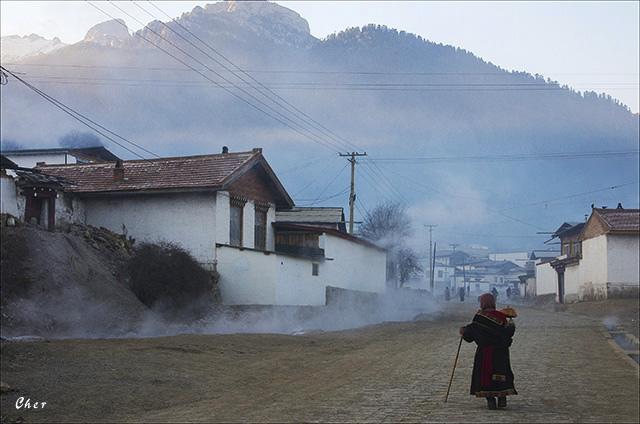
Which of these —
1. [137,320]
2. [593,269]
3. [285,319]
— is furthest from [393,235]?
[137,320]

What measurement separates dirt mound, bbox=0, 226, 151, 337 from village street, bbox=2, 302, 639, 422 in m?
2.68

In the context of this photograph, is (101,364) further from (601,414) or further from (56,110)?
(56,110)

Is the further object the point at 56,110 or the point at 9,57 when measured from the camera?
the point at 9,57

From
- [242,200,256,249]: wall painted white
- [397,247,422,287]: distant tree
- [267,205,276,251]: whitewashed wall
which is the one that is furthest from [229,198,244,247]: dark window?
[397,247,422,287]: distant tree

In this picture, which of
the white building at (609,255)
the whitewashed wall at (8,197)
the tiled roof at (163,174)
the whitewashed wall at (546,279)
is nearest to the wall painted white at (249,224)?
the tiled roof at (163,174)

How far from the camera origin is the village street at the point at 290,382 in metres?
12.8

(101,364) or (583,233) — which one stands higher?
(583,233)

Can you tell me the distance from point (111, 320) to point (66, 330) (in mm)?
1913

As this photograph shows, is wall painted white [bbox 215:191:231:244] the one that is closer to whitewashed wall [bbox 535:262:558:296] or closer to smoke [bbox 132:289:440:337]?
smoke [bbox 132:289:440:337]

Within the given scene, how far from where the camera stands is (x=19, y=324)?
21.7 m

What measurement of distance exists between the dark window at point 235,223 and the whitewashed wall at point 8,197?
7.87 metres

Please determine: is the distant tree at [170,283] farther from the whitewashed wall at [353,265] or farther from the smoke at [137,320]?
the whitewashed wall at [353,265]

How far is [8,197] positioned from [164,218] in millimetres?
6126

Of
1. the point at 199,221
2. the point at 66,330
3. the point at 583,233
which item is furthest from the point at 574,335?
the point at 583,233
